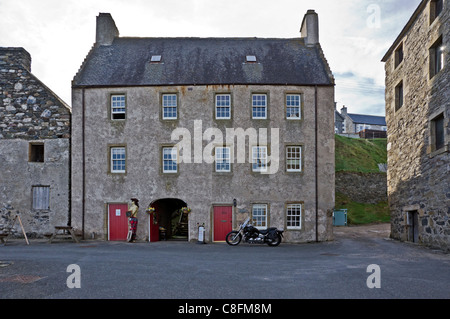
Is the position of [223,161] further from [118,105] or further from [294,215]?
[118,105]

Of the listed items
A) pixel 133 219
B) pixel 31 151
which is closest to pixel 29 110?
pixel 31 151

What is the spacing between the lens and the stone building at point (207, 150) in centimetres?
2180

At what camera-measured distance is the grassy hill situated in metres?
36.2

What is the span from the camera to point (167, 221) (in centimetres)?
2539

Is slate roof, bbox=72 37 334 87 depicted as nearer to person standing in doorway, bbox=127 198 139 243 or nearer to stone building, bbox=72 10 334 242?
stone building, bbox=72 10 334 242

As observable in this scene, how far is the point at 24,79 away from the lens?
22.8m

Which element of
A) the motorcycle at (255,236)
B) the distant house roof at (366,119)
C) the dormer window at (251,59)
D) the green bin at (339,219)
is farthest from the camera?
the distant house roof at (366,119)

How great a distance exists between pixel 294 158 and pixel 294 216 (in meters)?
2.98

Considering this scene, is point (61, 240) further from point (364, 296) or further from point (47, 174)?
A: point (364, 296)

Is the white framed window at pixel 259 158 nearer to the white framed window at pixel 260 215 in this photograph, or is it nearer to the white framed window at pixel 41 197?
the white framed window at pixel 260 215

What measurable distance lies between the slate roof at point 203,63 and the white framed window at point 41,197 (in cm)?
569

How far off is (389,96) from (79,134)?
58.0ft

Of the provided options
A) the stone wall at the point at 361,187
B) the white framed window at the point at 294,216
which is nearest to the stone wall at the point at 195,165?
the white framed window at the point at 294,216
